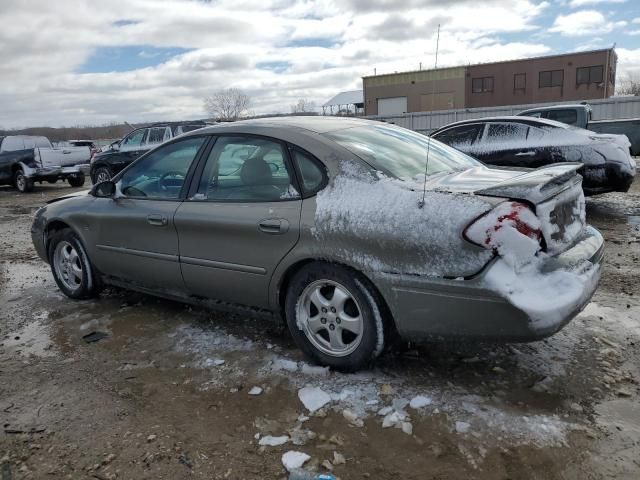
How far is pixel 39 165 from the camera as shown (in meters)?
15.1

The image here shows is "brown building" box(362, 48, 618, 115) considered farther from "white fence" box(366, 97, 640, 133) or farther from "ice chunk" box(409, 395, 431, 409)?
"ice chunk" box(409, 395, 431, 409)

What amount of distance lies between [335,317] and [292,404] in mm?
561

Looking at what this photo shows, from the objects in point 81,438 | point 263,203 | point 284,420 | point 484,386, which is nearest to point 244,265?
point 263,203

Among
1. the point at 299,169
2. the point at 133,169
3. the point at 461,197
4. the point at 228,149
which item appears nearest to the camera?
the point at 461,197

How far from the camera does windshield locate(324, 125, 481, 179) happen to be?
10.7 feet

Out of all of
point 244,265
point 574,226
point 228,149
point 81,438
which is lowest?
point 81,438

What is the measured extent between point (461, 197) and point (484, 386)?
1.12 metres

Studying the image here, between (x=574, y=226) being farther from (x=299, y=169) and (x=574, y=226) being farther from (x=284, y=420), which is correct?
(x=284, y=420)

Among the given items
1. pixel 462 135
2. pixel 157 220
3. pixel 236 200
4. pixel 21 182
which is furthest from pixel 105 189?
pixel 21 182

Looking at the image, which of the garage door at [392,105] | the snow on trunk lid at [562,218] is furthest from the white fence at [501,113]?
the garage door at [392,105]

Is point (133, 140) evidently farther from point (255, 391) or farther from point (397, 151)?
point (255, 391)

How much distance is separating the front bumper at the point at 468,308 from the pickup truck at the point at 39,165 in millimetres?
14717

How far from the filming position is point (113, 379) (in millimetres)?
3400

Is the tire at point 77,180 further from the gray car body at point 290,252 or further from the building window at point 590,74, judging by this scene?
the building window at point 590,74
